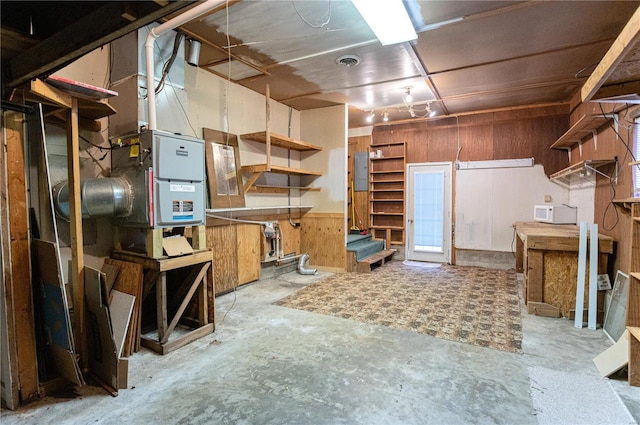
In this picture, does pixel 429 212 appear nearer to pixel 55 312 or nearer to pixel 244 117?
pixel 244 117

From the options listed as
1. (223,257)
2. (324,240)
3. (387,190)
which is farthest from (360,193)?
(223,257)

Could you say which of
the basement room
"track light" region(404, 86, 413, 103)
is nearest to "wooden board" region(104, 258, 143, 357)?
the basement room

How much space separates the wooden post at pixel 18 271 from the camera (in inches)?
74.5

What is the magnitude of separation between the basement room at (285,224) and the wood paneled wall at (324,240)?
0.04m

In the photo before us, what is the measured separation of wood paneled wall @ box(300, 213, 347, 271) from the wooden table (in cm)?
Result: 293

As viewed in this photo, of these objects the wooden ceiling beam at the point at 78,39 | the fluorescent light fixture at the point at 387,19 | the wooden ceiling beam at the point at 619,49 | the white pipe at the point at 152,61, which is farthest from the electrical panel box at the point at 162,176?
the wooden ceiling beam at the point at 619,49

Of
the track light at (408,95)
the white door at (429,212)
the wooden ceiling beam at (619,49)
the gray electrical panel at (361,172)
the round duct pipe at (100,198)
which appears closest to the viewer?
the wooden ceiling beam at (619,49)

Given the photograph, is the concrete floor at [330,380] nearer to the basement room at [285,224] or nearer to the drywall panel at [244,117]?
the basement room at [285,224]

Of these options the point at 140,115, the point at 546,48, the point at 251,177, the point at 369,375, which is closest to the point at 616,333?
the point at 369,375

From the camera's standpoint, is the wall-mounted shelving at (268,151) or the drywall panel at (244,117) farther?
the wall-mounted shelving at (268,151)

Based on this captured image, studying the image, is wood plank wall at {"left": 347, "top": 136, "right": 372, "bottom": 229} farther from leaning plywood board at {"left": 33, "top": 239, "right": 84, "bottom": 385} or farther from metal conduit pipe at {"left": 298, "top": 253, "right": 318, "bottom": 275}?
leaning plywood board at {"left": 33, "top": 239, "right": 84, "bottom": 385}

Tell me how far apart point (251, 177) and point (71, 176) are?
2.50m

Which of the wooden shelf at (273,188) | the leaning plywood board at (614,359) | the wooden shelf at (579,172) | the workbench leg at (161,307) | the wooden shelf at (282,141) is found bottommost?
the leaning plywood board at (614,359)

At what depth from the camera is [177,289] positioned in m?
3.16
